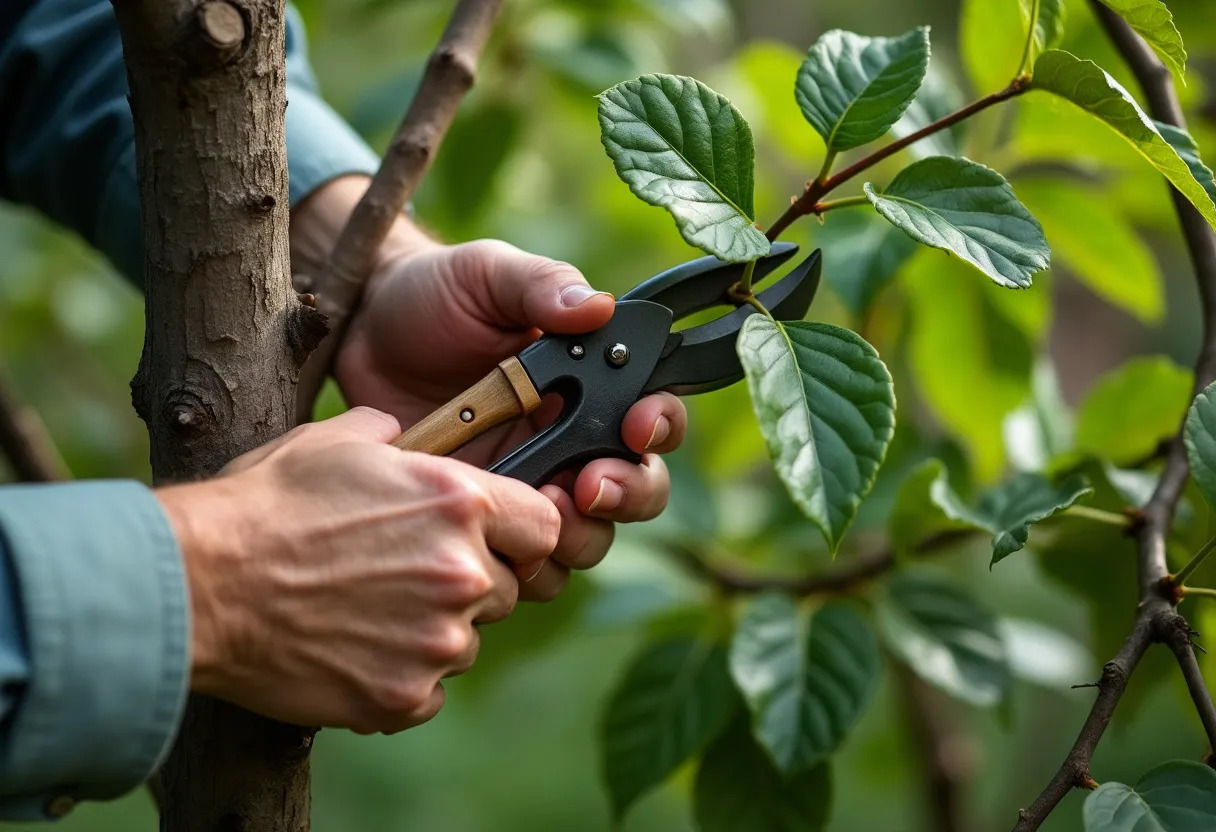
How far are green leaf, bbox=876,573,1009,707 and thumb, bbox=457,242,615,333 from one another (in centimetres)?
44

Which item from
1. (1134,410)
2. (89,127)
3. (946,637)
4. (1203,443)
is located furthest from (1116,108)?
(89,127)

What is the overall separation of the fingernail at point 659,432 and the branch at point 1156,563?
0.27 m

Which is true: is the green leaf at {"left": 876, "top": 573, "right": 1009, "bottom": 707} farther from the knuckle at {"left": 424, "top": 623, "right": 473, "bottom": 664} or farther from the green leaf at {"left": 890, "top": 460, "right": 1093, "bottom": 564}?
the knuckle at {"left": 424, "top": 623, "right": 473, "bottom": 664}

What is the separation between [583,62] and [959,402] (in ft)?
1.82

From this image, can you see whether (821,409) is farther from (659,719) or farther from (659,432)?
(659,719)

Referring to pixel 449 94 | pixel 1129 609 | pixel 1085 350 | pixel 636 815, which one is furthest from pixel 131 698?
pixel 1085 350

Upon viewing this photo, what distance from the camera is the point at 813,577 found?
1.04 metres

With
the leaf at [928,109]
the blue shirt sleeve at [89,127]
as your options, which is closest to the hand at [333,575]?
the blue shirt sleeve at [89,127]

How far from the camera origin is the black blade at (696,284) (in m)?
0.66

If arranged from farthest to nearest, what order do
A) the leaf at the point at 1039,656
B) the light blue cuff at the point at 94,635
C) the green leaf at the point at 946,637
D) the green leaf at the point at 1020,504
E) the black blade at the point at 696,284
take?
the leaf at the point at 1039,656 → the green leaf at the point at 946,637 → the black blade at the point at 696,284 → the green leaf at the point at 1020,504 → the light blue cuff at the point at 94,635

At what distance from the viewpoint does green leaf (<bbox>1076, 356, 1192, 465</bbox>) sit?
862mm

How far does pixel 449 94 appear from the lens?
0.74 meters

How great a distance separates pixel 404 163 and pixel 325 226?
0.49ft

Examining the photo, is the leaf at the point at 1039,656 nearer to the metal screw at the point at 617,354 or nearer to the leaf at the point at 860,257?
the leaf at the point at 860,257
